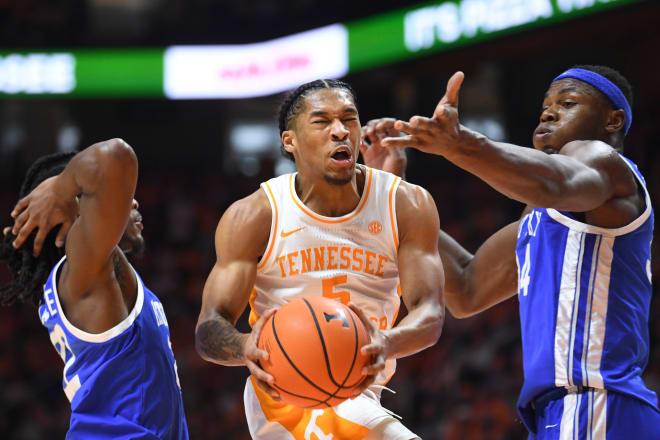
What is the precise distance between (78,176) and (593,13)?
6.32 meters

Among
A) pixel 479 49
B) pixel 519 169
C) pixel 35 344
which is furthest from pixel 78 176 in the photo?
pixel 35 344

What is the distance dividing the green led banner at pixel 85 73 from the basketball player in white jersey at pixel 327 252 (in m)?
9.07

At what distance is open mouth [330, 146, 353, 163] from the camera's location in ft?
11.3

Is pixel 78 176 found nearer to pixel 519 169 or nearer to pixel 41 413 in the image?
pixel 519 169

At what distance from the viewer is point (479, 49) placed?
32.3 feet

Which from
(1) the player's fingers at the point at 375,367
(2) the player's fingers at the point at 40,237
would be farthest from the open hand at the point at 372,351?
(2) the player's fingers at the point at 40,237

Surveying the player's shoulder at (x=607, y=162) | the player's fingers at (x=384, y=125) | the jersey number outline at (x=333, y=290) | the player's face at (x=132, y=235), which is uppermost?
the player's fingers at (x=384, y=125)

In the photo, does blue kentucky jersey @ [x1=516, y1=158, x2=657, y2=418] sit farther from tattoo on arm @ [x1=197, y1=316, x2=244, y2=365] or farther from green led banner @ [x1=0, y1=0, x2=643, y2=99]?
green led banner @ [x1=0, y1=0, x2=643, y2=99]

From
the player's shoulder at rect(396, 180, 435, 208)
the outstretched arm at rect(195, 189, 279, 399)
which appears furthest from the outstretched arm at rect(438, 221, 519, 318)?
the outstretched arm at rect(195, 189, 279, 399)

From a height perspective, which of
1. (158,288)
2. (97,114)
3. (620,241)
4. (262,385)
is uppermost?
(97,114)

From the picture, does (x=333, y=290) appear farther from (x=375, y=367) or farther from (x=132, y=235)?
(x=132, y=235)

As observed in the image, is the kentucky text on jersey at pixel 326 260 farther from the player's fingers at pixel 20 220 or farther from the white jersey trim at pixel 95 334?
the player's fingers at pixel 20 220

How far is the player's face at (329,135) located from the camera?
11.3 feet

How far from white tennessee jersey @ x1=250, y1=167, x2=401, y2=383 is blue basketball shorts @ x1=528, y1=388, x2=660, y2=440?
720 mm
